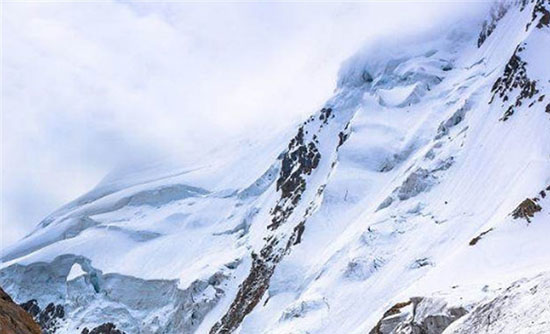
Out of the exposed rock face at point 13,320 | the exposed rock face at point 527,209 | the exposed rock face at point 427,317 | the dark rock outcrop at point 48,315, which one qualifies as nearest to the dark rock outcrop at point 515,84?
the exposed rock face at point 527,209

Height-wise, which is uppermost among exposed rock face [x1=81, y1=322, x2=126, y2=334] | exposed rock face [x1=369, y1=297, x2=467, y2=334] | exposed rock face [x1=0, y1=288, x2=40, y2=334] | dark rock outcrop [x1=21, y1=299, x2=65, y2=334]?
exposed rock face [x1=0, y1=288, x2=40, y2=334]

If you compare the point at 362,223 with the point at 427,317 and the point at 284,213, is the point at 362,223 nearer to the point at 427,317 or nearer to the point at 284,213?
the point at 284,213

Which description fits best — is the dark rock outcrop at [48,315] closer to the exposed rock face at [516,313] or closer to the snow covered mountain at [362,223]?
the snow covered mountain at [362,223]

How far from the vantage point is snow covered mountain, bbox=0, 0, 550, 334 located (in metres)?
78.1

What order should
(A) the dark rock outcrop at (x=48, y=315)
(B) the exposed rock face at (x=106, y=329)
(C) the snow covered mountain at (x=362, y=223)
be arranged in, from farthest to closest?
(A) the dark rock outcrop at (x=48, y=315) → (B) the exposed rock face at (x=106, y=329) → (C) the snow covered mountain at (x=362, y=223)

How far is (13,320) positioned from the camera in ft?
63.0

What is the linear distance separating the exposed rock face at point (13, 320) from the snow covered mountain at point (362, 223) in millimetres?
13518

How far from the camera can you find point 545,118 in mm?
96375

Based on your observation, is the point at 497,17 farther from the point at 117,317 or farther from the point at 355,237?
the point at 117,317

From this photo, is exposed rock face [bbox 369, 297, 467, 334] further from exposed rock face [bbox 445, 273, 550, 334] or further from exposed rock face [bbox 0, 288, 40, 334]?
exposed rock face [bbox 0, 288, 40, 334]

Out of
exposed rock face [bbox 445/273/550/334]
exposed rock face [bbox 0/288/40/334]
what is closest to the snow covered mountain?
exposed rock face [bbox 445/273/550/334]

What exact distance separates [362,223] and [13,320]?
93339 millimetres

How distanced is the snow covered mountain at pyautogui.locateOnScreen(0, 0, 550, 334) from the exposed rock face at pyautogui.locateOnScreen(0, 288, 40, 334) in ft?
44.4

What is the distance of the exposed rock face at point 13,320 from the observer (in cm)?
1850
